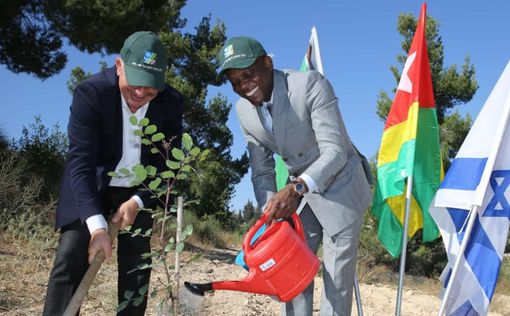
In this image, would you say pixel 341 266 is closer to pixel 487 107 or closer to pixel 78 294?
pixel 78 294

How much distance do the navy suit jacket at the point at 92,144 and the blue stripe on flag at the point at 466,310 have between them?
2166 millimetres

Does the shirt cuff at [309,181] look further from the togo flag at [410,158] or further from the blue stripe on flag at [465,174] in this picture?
the togo flag at [410,158]

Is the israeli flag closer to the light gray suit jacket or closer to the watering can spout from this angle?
→ the light gray suit jacket

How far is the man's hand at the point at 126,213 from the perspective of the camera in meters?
2.24

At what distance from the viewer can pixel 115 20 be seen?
28.0 feet

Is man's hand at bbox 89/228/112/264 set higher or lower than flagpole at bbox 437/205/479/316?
higher

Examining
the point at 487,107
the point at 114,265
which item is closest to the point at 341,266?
the point at 487,107

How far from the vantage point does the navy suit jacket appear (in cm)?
222

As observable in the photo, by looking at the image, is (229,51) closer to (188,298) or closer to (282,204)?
(282,204)

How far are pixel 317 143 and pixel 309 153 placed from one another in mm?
63

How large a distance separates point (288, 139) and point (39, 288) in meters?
3.21

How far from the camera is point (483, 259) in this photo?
3336 millimetres

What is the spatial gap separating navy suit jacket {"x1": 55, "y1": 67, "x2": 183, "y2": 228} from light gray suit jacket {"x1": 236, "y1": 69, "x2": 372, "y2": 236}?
561 mm

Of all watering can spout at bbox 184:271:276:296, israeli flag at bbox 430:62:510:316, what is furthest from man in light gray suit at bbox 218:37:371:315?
israeli flag at bbox 430:62:510:316
